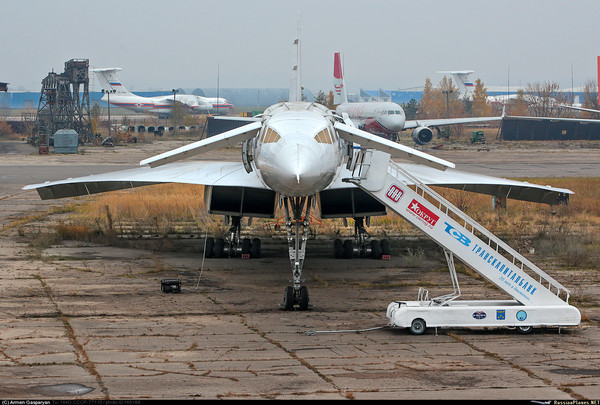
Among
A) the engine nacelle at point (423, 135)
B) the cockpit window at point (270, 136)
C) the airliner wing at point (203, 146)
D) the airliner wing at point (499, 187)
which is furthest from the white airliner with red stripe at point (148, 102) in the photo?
the cockpit window at point (270, 136)

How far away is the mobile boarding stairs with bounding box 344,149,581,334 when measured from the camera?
11875 mm

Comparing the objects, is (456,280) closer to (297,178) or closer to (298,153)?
(297,178)

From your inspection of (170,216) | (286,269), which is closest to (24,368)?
(286,269)

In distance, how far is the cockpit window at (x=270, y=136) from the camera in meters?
12.6

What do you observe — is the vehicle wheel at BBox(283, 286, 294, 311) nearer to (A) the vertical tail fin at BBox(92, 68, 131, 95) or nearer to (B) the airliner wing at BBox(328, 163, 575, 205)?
(B) the airliner wing at BBox(328, 163, 575, 205)

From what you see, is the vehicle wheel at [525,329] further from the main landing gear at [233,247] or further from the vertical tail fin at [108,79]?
the vertical tail fin at [108,79]

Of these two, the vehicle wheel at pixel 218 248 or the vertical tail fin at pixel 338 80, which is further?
the vertical tail fin at pixel 338 80

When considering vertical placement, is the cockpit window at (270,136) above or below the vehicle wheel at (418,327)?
above

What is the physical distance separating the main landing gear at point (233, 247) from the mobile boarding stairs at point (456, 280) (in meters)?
6.91

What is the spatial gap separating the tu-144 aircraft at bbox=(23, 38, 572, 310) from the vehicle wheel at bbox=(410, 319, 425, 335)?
1690 millimetres

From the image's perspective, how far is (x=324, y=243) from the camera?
22.5 meters

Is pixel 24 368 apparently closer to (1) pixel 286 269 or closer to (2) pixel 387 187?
(2) pixel 387 187

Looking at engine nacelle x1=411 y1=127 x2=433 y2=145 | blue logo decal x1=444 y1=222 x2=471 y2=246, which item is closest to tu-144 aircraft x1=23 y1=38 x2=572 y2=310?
blue logo decal x1=444 y1=222 x2=471 y2=246

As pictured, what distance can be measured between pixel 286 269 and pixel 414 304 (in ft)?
20.1
